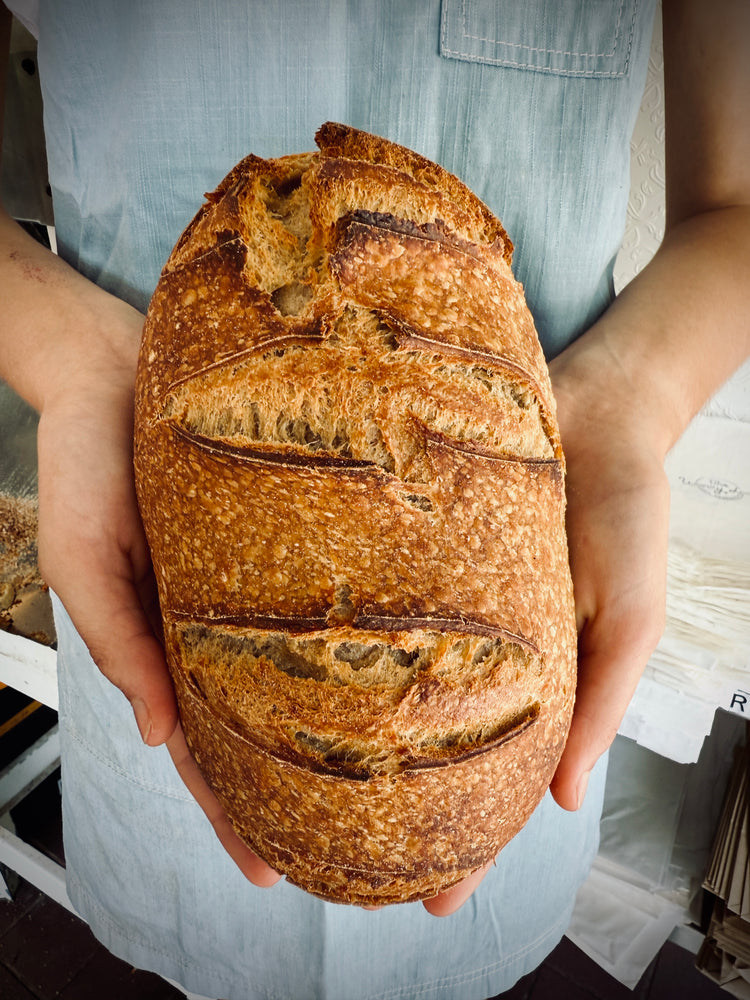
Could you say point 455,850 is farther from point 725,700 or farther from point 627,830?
point 627,830

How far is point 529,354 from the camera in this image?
0.66 metres

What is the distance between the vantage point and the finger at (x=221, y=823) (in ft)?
2.70

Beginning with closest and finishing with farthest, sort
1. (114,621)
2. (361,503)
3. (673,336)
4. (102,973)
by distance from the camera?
(361,503) → (114,621) → (673,336) → (102,973)

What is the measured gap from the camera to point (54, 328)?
0.83 metres

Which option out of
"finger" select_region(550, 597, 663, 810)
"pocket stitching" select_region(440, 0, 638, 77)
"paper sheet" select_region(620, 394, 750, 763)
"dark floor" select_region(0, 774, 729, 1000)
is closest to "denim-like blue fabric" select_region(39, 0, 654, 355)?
"pocket stitching" select_region(440, 0, 638, 77)

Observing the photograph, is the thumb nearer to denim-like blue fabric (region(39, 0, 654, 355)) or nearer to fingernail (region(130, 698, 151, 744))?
fingernail (region(130, 698, 151, 744))

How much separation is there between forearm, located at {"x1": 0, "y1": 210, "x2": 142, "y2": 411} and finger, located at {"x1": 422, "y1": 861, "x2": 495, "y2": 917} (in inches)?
30.5

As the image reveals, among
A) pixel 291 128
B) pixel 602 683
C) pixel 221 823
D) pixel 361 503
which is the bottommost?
pixel 221 823

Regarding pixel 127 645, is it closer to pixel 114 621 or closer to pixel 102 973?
pixel 114 621

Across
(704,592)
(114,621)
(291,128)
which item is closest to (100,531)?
(114,621)

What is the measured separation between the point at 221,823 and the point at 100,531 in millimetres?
421

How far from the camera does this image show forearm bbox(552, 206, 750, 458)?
867mm

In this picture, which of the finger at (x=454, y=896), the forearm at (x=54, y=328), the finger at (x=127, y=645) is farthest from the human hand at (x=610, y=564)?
the forearm at (x=54, y=328)

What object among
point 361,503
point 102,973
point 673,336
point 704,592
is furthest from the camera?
point 102,973
